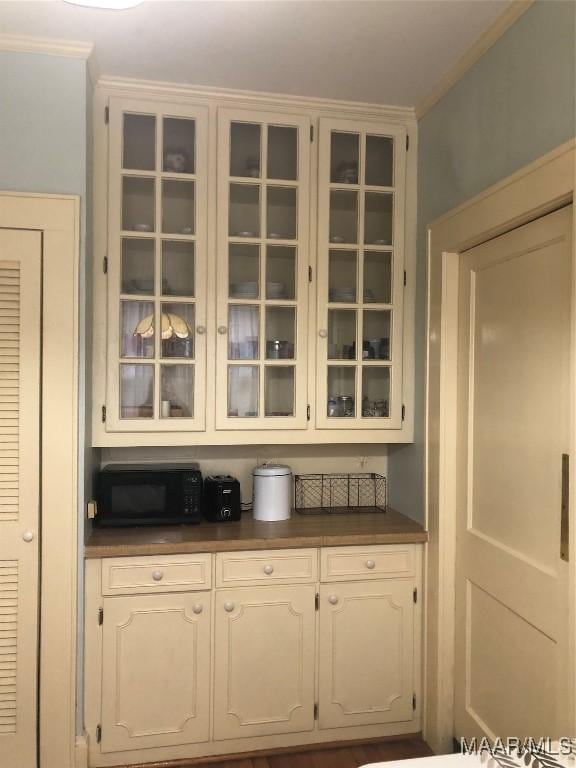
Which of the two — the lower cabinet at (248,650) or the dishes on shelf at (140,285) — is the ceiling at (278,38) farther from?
the lower cabinet at (248,650)

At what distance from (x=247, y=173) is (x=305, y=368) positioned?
85cm

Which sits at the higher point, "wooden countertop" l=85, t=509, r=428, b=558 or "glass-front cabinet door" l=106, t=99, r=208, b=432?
"glass-front cabinet door" l=106, t=99, r=208, b=432

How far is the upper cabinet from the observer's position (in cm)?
247

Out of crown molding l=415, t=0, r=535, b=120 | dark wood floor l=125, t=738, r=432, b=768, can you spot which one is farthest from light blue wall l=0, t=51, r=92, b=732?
crown molding l=415, t=0, r=535, b=120

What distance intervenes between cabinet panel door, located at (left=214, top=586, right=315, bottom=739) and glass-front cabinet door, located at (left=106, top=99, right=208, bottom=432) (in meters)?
0.74

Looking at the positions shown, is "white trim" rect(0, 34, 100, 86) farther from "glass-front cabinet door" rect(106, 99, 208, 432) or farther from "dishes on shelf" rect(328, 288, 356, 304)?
"dishes on shelf" rect(328, 288, 356, 304)

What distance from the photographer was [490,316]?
215cm

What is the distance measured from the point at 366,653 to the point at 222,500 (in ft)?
2.77

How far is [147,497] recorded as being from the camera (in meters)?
2.49

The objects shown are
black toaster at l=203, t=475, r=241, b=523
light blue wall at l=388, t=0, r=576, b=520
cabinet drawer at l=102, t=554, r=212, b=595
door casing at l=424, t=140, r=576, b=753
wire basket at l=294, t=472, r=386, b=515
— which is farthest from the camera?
wire basket at l=294, t=472, r=386, b=515

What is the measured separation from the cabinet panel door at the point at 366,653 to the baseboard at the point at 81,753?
0.89 metres

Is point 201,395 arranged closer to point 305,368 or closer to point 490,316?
point 305,368

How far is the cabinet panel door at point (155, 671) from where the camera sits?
2.28 m

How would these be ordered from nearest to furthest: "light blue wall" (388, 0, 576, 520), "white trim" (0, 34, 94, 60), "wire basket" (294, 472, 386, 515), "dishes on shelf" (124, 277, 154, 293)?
"light blue wall" (388, 0, 576, 520) → "white trim" (0, 34, 94, 60) → "dishes on shelf" (124, 277, 154, 293) → "wire basket" (294, 472, 386, 515)
